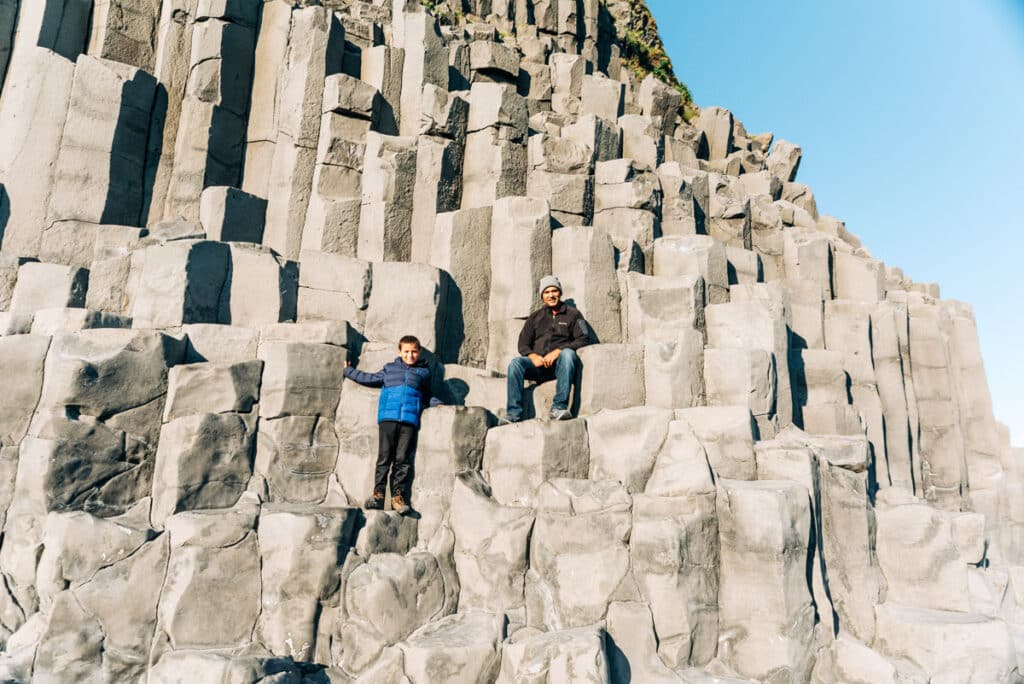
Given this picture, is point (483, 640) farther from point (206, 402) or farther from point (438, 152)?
point (438, 152)

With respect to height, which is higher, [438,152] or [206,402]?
[438,152]

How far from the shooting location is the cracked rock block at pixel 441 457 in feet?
21.2

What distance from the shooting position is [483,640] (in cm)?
541

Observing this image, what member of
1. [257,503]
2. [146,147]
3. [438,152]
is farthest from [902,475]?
[146,147]

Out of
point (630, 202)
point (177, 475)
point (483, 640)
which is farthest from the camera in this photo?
point (630, 202)

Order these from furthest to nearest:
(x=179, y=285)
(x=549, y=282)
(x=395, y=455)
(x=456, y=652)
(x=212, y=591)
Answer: (x=549, y=282) → (x=179, y=285) → (x=395, y=455) → (x=212, y=591) → (x=456, y=652)

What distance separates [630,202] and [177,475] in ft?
22.1

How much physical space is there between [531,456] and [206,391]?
3.01m

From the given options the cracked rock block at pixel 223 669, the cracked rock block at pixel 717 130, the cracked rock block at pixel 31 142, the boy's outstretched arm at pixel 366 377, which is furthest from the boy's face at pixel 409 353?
the cracked rock block at pixel 717 130

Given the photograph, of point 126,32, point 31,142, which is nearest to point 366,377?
point 31,142

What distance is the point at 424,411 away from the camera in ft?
21.8

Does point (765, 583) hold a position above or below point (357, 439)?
below

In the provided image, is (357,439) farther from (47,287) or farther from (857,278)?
(857,278)

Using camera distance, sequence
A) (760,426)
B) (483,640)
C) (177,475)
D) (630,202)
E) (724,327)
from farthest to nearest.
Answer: (630,202) < (724,327) < (760,426) < (177,475) < (483,640)
